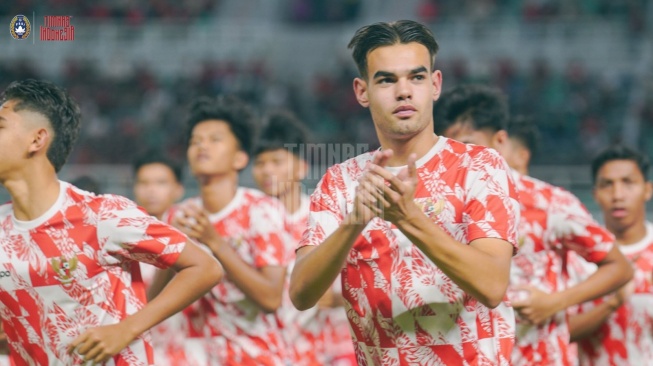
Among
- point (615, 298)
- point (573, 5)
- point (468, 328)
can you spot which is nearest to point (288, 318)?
point (615, 298)

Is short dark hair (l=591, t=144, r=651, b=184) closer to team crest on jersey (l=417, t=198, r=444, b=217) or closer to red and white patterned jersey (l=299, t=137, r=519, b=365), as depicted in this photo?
red and white patterned jersey (l=299, t=137, r=519, b=365)

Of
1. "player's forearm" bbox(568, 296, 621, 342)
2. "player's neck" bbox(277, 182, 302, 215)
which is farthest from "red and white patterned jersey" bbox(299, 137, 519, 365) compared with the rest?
"player's neck" bbox(277, 182, 302, 215)

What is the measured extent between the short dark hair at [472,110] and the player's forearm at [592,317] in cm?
120

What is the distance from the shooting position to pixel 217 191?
5871 millimetres

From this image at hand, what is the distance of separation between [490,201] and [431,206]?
23 cm

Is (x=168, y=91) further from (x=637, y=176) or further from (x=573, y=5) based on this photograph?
(x=637, y=176)

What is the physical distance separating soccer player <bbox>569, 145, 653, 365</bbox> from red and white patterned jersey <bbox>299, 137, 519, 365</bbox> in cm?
213

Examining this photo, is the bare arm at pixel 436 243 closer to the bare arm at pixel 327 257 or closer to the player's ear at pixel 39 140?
the bare arm at pixel 327 257

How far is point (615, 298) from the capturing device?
18.3 ft

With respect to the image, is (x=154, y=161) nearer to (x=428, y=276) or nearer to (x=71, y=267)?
(x=71, y=267)

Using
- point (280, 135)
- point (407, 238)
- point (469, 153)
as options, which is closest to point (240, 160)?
point (280, 135)

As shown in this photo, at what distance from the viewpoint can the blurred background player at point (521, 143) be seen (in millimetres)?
6215

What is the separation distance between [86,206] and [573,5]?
16817mm

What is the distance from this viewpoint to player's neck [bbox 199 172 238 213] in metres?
5.84
